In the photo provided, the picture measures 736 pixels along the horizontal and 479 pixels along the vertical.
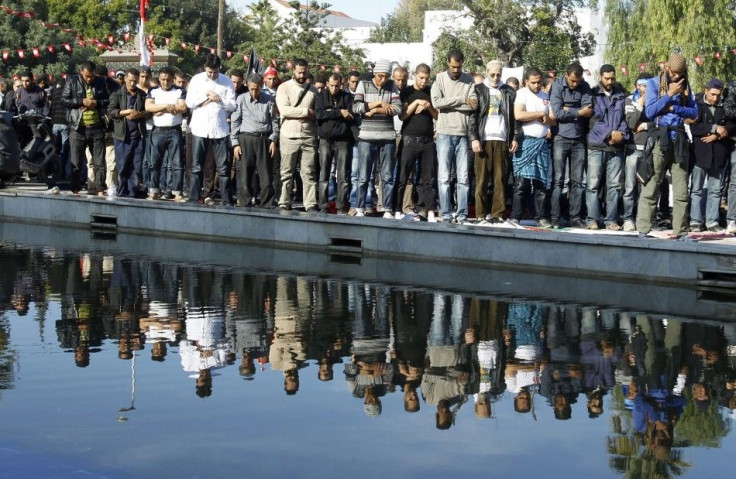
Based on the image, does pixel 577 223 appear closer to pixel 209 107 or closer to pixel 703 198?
pixel 703 198

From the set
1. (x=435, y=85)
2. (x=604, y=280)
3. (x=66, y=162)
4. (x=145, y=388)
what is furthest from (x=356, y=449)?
(x=66, y=162)

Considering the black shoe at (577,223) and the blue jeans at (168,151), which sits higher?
the blue jeans at (168,151)

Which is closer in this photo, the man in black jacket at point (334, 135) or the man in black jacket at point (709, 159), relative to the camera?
the man in black jacket at point (709, 159)

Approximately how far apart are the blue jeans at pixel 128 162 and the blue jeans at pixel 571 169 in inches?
225

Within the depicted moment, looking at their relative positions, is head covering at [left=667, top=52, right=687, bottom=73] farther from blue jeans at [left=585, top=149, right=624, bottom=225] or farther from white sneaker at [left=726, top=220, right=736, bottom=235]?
white sneaker at [left=726, top=220, right=736, bottom=235]

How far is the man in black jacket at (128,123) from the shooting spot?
17.9 metres

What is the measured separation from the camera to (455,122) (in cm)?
1522

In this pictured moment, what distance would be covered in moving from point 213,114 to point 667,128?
5.94 m

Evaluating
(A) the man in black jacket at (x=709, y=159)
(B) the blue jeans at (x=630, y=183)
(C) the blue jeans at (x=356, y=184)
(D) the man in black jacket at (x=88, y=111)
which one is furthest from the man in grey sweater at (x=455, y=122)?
(D) the man in black jacket at (x=88, y=111)

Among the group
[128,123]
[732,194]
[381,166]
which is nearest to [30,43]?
[128,123]

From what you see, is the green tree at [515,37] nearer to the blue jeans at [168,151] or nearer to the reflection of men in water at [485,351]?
the blue jeans at [168,151]

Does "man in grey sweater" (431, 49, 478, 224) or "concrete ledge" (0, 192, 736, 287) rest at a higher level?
"man in grey sweater" (431, 49, 478, 224)

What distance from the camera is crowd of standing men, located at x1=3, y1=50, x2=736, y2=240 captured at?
1509 centimetres

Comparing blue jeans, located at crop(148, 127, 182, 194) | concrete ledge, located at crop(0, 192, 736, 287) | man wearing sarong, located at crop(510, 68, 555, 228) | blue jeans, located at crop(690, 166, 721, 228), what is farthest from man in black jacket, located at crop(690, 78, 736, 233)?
blue jeans, located at crop(148, 127, 182, 194)
